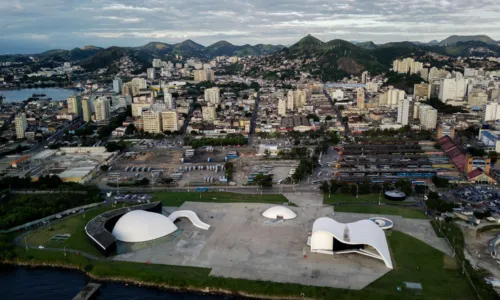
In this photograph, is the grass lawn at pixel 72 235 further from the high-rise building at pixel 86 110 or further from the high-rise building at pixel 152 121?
the high-rise building at pixel 86 110

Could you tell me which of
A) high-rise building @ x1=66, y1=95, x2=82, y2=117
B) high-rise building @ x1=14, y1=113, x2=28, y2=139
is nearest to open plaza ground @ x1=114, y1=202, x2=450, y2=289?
high-rise building @ x1=14, y1=113, x2=28, y2=139

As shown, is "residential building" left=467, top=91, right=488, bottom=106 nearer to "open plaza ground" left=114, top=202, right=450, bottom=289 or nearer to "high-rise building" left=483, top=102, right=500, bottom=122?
"high-rise building" left=483, top=102, right=500, bottom=122

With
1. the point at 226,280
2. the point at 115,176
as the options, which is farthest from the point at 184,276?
the point at 115,176

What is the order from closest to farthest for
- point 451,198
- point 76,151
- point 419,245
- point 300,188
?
point 419,245 → point 451,198 → point 300,188 → point 76,151

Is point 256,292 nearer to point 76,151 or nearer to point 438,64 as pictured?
point 76,151

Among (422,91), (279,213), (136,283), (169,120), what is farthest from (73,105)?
(422,91)

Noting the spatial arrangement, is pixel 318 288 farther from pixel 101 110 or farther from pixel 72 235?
pixel 101 110

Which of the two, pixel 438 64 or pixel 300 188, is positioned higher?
pixel 438 64
